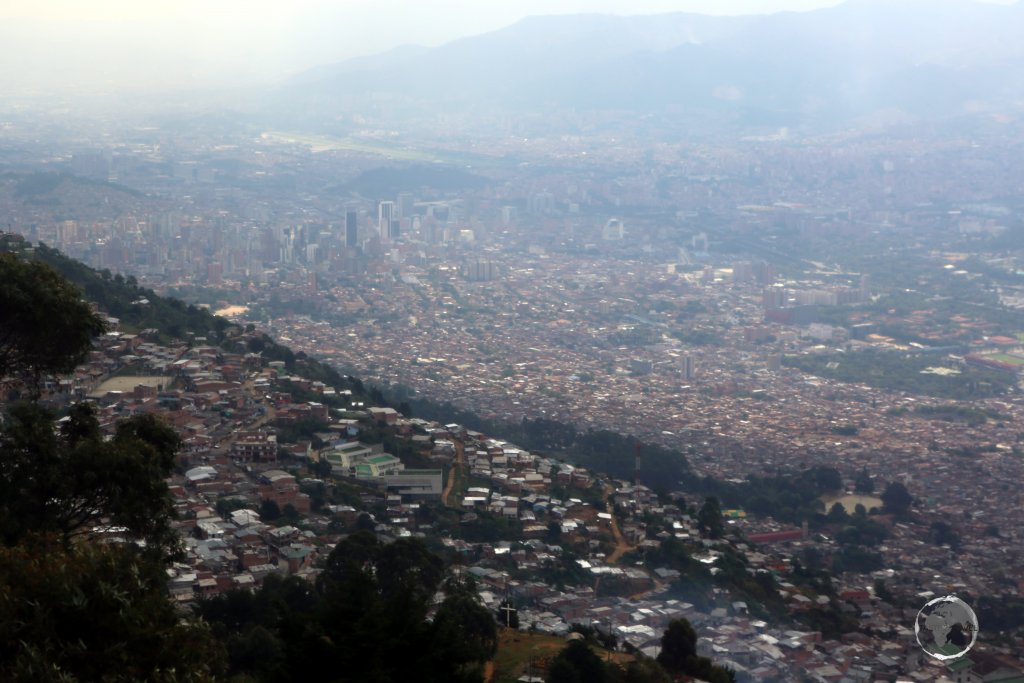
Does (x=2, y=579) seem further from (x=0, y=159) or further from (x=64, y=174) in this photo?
(x=0, y=159)

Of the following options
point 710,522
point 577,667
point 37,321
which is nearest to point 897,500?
point 710,522

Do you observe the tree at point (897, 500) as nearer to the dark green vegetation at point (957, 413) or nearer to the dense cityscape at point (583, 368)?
the dense cityscape at point (583, 368)

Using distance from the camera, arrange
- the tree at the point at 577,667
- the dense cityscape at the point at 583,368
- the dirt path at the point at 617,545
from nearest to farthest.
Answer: the tree at the point at 577,667 → the dense cityscape at the point at 583,368 → the dirt path at the point at 617,545

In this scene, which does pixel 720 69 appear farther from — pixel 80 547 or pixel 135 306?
pixel 80 547

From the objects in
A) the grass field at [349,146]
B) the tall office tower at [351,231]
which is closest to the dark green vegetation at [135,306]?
the tall office tower at [351,231]

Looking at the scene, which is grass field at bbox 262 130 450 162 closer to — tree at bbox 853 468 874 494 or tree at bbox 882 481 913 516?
tree at bbox 853 468 874 494
